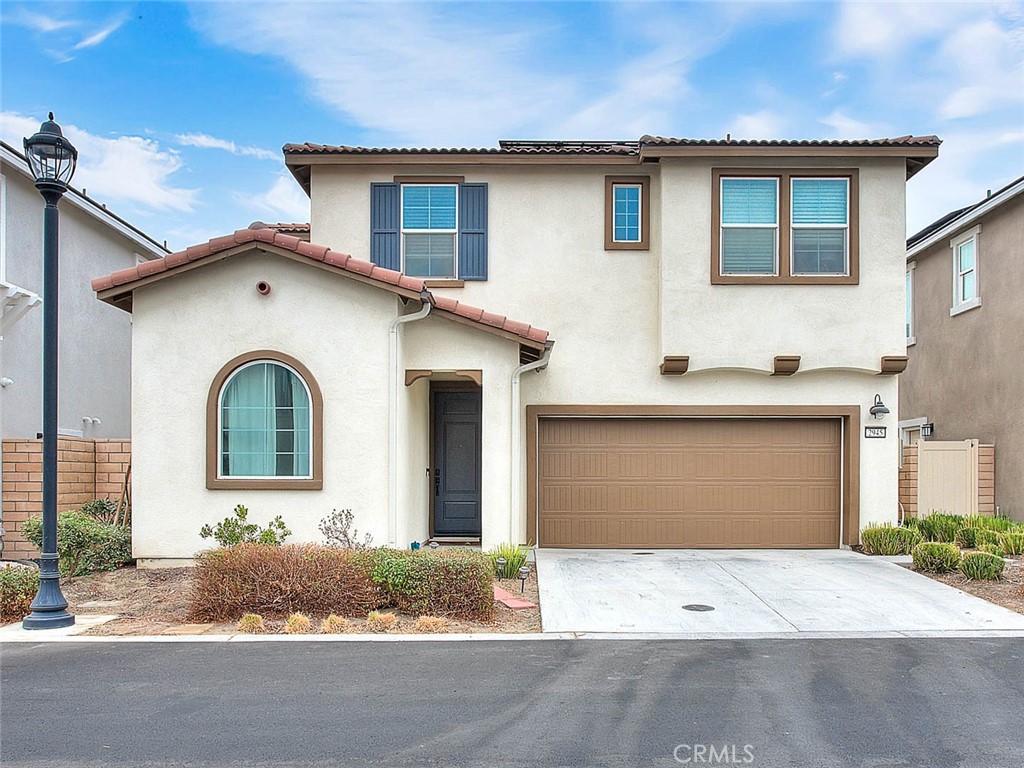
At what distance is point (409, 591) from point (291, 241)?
16.3ft

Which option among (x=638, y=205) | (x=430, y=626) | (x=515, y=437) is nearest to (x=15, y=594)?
(x=430, y=626)

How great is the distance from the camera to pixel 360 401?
40.4 feet

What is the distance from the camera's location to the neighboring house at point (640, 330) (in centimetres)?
1426

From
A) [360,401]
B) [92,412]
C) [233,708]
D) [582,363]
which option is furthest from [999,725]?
[92,412]

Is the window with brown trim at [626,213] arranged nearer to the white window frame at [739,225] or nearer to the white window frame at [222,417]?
the white window frame at [739,225]

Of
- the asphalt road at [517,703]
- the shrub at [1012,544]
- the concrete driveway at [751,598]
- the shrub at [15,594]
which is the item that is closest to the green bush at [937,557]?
the concrete driveway at [751,598]

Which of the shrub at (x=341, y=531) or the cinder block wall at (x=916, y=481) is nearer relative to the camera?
the shrub at (x=341, y=531)

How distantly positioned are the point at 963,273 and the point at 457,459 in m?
11.5

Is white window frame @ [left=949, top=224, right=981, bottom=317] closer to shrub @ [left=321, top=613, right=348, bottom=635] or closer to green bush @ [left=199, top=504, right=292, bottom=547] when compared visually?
green bush @ [left=199, top=504, right=292, bottom=547]

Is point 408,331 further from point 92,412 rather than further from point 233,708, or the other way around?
point 92,412

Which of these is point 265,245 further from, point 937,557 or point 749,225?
point 937,557

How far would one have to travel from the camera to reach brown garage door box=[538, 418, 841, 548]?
596 inches

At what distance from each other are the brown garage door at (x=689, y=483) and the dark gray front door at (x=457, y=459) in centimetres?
118

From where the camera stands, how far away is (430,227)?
15203 mm
